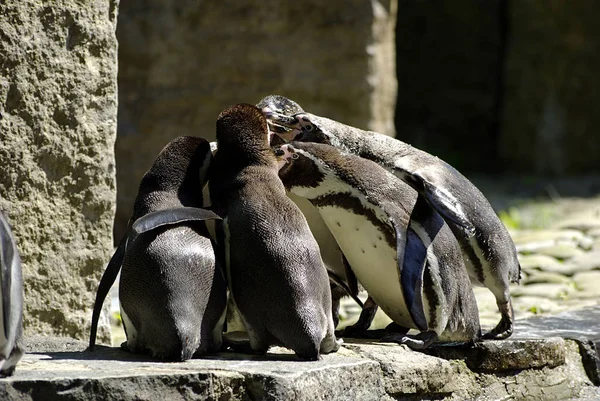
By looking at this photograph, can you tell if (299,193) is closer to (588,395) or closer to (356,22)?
(588,395)

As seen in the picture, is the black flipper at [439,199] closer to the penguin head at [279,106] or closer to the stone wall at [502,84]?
the penguin head at [279,106]

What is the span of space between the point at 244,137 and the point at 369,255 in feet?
2.47

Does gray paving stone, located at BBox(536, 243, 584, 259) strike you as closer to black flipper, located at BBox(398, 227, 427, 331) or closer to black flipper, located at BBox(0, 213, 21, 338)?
black flipper, located at BBox(398, 227, 427, 331)

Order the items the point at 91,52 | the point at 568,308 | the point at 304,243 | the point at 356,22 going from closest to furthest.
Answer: the point at 304,243
the point at 91,52
the point at 568,308
the point at 356,22

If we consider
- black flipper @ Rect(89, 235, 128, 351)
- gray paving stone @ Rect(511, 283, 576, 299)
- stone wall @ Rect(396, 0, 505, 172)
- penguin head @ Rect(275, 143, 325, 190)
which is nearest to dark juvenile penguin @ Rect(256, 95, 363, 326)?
penguin head @ Rect(275, 143, 325, 190)

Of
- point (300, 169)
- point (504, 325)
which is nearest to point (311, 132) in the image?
point (300, 169)

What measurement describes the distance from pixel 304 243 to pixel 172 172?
614mm

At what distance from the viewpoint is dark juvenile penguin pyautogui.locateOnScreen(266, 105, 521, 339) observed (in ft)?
15.7

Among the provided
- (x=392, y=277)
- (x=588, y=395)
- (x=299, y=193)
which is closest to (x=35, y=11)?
(x=299, y=193)

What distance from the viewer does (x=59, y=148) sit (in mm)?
4785

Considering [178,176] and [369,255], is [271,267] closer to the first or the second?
[178,176]

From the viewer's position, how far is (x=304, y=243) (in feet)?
13.1

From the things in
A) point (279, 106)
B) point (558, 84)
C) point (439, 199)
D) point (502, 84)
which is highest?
point (502, 84)

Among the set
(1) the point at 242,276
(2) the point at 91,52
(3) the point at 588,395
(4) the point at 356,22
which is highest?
(4) the point at 356,22
